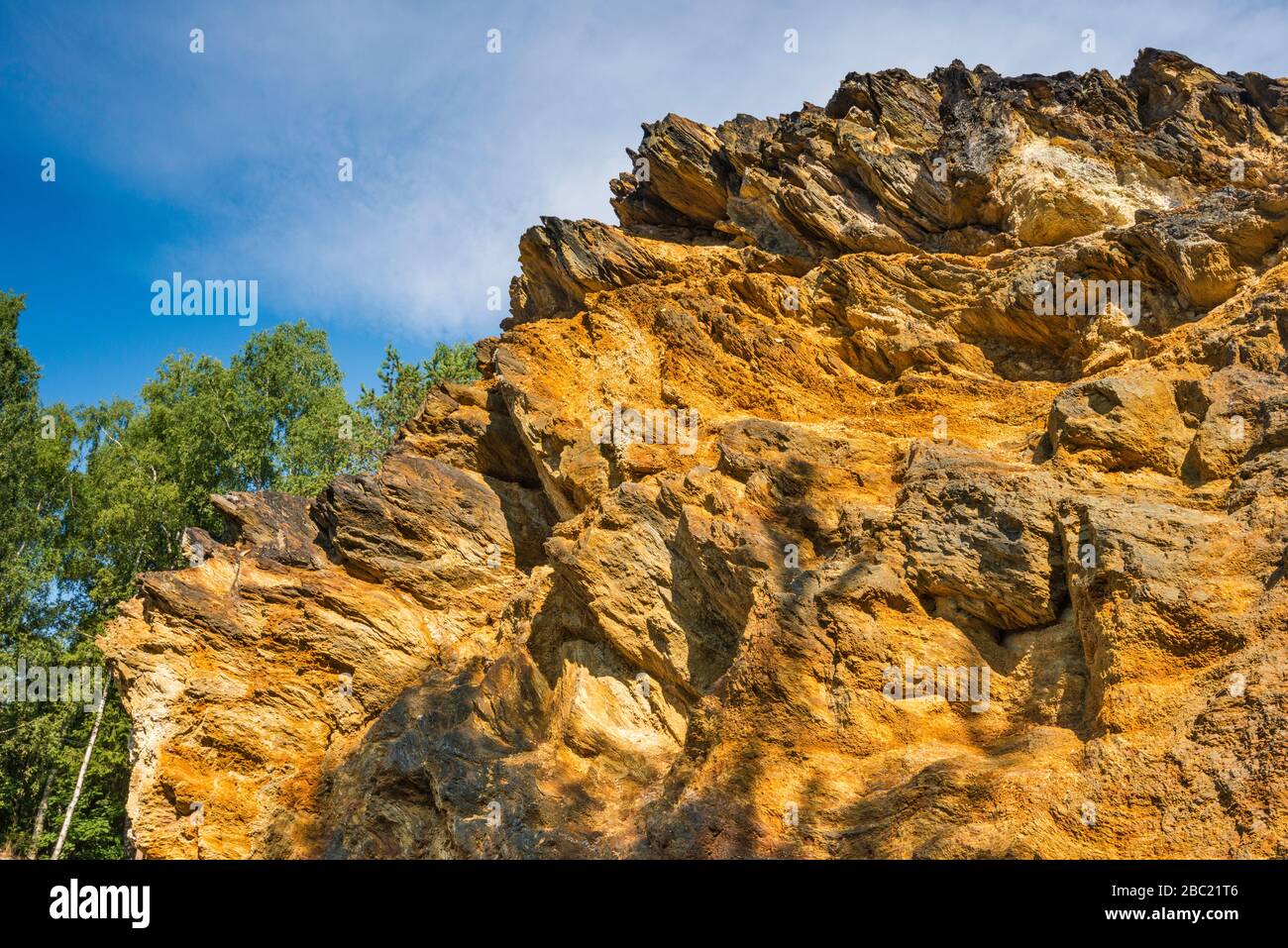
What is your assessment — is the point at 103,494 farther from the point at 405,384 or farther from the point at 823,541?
the point at 823,541

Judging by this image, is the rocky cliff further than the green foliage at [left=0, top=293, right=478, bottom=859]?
No

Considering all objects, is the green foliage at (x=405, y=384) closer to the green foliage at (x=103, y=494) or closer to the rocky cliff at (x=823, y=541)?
the green foliage at (x=103, y=494)

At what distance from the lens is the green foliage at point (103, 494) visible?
25828mm

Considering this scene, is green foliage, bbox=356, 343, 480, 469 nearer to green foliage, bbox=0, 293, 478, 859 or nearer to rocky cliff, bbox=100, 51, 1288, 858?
green foliage, bbox=0, 293, 478, 859

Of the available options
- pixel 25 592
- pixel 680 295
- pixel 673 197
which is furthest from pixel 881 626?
pixel 25 592

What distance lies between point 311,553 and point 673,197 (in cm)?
1094

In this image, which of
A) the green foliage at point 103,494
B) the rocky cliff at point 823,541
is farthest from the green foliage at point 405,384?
the rocky cliff at point 823,541

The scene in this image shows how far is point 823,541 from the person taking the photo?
38.2 feet

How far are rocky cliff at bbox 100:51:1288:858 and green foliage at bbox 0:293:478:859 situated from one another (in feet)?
43.6

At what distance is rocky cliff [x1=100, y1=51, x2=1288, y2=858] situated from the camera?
853 centimetres

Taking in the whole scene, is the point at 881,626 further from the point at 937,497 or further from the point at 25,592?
the point at 25,592

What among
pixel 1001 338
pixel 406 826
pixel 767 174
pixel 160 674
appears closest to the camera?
pixel 406 826

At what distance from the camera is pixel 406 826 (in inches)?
483

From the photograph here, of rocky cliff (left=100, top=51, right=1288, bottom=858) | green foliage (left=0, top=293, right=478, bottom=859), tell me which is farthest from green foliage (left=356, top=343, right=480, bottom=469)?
rocky cliff (left=100, top=51, right=1288, bottom=858)
